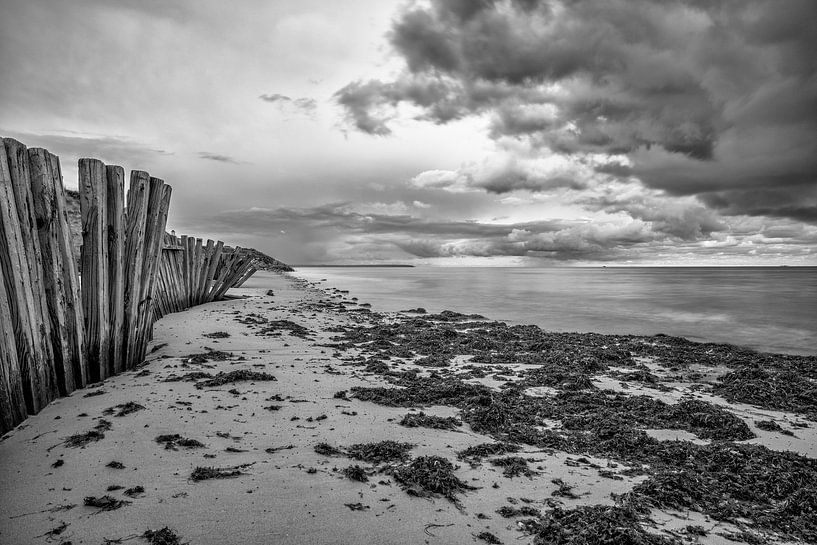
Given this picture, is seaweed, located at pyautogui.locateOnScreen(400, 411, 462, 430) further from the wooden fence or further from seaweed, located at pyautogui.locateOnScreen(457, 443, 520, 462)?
the wooden fence

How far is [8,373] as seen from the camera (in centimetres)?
315

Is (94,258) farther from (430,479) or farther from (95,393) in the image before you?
(430,479)

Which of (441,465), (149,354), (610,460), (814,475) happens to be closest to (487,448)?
(441,465)

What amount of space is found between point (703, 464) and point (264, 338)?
6.19m

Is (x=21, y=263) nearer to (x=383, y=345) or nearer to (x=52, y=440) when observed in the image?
(x=52, y=440)

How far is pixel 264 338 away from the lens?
7.44 meters

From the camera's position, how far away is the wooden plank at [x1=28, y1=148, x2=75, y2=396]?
354 cm

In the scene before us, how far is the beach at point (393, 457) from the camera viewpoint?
234 centimetres

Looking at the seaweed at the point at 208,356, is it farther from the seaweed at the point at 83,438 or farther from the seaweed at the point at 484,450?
the seaweed at the point at 484,450

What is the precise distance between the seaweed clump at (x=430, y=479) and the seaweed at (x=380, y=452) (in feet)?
0.58

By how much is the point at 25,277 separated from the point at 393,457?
3.06 meters

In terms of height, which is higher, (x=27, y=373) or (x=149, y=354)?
(x=27, y=373)

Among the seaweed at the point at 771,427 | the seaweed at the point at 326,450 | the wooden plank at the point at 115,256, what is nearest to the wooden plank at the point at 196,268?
the wooden plank at the point at 115,256

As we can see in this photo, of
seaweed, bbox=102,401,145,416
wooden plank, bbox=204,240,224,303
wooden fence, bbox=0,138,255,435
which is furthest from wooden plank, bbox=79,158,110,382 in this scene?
wooden plank, bbox=204,240,224,303
